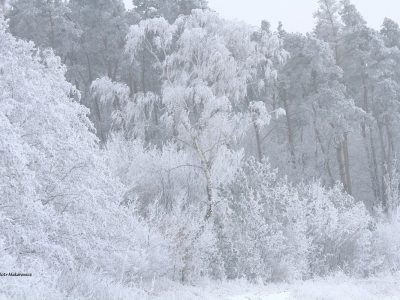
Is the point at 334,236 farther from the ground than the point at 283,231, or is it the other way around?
the point at 283,231

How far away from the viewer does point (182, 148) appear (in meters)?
20.7

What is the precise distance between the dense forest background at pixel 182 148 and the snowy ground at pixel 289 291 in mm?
925

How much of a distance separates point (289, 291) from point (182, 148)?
792cm

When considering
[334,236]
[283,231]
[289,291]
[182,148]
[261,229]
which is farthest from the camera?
[182,148]

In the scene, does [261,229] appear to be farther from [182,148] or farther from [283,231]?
[182,148]

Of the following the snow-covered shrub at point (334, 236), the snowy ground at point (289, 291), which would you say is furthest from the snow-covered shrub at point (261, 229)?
the snowy ground at point (289, 291)

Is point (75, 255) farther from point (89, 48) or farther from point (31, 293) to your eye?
point (89, 48)

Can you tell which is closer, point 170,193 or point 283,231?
point 283,231

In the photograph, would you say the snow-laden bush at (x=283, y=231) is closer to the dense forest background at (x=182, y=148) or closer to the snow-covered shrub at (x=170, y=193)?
the dense forest background at (x=182, y=148)

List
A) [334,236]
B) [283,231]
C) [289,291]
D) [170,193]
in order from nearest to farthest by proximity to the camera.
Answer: [289,291] → [283,231] → [334,236] → [170,193]

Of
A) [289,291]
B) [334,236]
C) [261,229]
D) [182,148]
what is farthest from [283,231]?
[182,148]

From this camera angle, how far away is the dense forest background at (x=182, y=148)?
36.3ft

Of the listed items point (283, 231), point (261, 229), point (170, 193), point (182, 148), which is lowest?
point (283, 231)

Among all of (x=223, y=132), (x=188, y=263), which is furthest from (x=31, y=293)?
(x=223, y=132)
